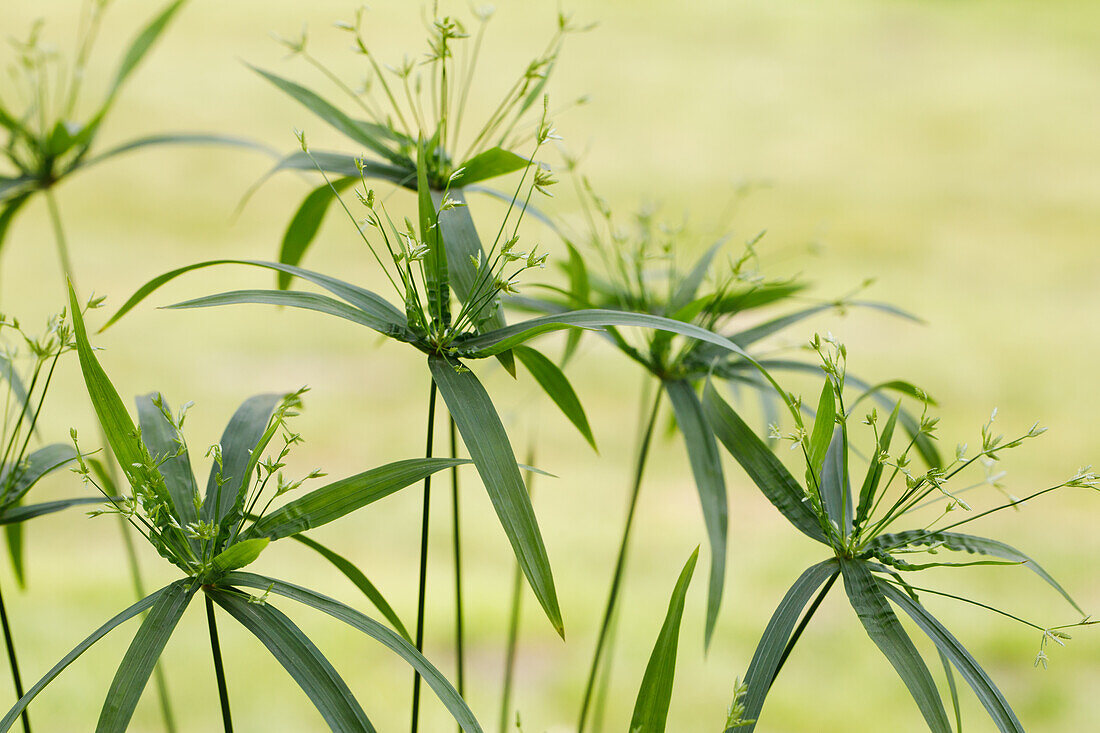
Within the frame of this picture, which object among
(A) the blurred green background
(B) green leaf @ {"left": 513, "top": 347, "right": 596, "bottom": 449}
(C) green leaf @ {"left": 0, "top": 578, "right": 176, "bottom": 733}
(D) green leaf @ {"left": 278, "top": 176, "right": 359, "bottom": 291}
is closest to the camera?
(C) green leaf @ {"left": 0, "top": 578, "right": 176, "bottom": 733}

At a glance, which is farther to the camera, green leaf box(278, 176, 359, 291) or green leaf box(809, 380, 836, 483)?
green leaf box(278, 176, 359, 291)

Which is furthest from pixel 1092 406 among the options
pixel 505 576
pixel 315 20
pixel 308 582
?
pixel 315 20

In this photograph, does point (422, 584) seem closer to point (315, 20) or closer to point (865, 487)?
point (865, 487)

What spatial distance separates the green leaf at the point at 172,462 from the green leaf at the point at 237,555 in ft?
0.10

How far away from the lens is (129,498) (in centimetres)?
35

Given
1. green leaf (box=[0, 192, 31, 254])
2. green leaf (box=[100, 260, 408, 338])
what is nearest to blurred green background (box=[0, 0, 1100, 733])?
green leaf (box=[100, 260, 408, 338])

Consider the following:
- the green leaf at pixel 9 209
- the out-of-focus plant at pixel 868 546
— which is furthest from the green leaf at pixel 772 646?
the green leaf at pixel 9 209

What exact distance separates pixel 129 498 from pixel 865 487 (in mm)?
289

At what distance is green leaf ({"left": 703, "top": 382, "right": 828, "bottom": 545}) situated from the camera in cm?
42

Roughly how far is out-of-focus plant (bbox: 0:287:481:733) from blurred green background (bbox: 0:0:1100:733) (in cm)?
43

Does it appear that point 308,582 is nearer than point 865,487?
No

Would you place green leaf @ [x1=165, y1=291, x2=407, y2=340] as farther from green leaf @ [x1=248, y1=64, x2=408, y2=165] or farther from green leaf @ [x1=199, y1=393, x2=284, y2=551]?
green leaf @ [x1=248, y1=64, x2=408, y2=165]

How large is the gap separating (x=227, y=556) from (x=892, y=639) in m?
0.26

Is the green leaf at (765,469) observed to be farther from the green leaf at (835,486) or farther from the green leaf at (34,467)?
the green leaf at (34,467)
